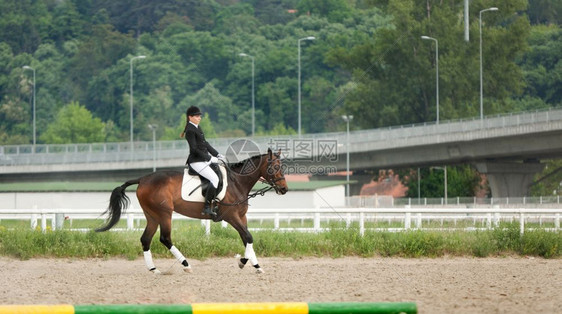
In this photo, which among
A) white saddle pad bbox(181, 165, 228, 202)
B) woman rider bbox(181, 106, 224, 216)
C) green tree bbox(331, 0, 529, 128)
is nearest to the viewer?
woman rider bbox(181, 106, 224, 216)

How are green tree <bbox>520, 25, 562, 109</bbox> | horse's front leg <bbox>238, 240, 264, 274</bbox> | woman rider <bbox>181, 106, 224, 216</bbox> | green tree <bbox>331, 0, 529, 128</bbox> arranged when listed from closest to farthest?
horse's front leg <bbox>238, 240, 264, 274</bbox>
woman rider <bbox>181, 106, 224, 216</bbox>
green tree <bbox>331, 0, 529, 128</bbox>
green tree <bbox>520, 25, 562, 109</bbox>

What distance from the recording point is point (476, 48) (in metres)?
94.6

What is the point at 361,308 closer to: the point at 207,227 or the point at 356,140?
the point at 207,227

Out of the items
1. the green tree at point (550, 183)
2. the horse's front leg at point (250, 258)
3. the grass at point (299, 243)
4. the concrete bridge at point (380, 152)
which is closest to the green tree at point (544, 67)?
the green tree at point (550, 183)

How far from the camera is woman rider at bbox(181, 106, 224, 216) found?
749 inches

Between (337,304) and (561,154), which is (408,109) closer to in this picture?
(561,154)

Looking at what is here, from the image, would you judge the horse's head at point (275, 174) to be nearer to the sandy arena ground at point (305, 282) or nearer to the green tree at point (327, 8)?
the sandy arena ground at point (305, 282)

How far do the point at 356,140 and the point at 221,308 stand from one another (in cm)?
6393

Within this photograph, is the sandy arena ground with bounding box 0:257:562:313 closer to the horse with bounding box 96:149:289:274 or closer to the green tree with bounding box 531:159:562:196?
the horse with bounding box 96:149:289:274

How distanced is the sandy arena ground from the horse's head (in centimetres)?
151

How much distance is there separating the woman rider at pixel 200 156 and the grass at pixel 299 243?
3476 mm

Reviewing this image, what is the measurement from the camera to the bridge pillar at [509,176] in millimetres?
74562

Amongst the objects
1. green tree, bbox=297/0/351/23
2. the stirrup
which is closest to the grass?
the stirrup

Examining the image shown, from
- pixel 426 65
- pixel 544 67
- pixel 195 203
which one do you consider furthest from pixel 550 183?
pixel 195 203
